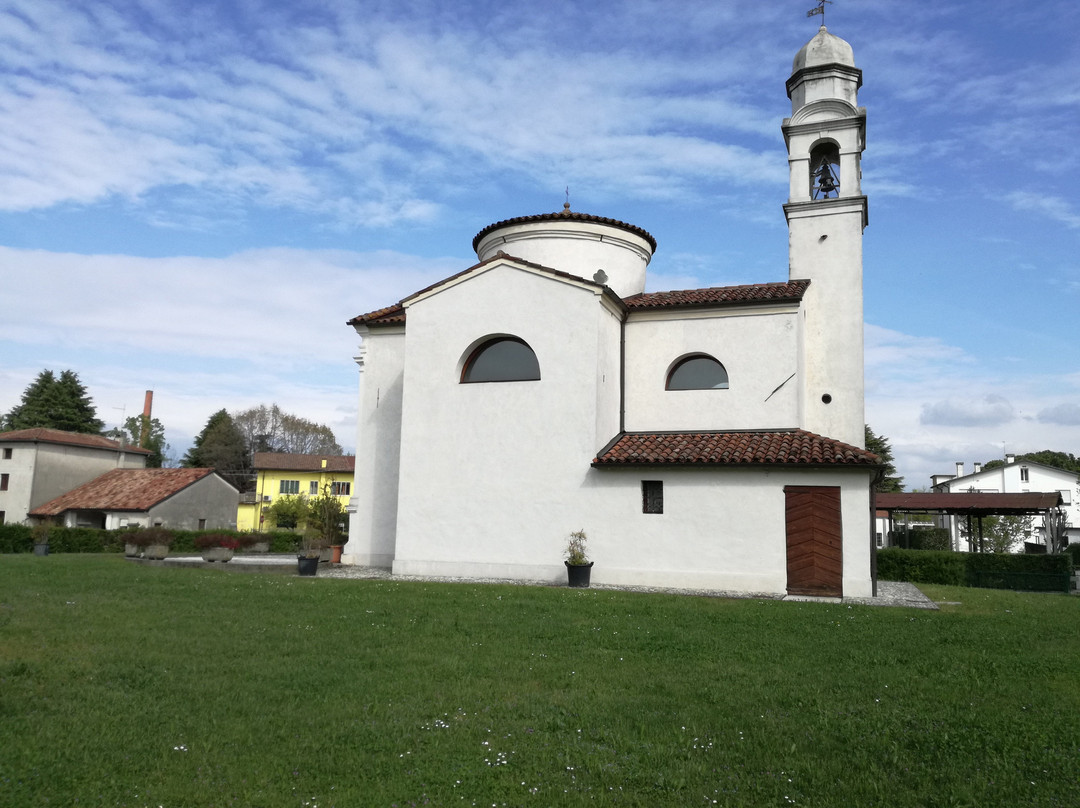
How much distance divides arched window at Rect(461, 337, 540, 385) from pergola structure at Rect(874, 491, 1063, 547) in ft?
48.3

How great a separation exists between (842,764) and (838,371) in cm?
1445

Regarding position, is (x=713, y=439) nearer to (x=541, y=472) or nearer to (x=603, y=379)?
(x=603, y=379)

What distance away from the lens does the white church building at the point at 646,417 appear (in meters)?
15.7

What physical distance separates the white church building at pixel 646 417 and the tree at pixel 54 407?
155 ft

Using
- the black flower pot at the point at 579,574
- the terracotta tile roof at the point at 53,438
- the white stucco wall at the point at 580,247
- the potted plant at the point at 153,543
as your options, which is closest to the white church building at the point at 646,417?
the black flower pot at the point at 579,574

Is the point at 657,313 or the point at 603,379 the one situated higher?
the point at 657,313

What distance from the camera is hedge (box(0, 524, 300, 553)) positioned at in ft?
107

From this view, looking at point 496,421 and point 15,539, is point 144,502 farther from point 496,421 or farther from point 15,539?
point 496,421

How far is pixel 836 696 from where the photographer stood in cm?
712

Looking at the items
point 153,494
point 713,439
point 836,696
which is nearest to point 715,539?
point 713,439

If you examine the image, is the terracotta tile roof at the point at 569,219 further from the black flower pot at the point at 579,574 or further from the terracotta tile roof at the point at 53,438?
the terracotta tile roof at the point at 53,438

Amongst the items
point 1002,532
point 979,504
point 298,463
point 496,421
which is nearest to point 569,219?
point 496,421

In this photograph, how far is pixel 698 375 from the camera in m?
18.4

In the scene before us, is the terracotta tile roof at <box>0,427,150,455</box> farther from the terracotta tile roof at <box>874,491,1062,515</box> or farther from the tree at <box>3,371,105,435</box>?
the terracotta tile roof at <box>874,491,1062,515</box>
